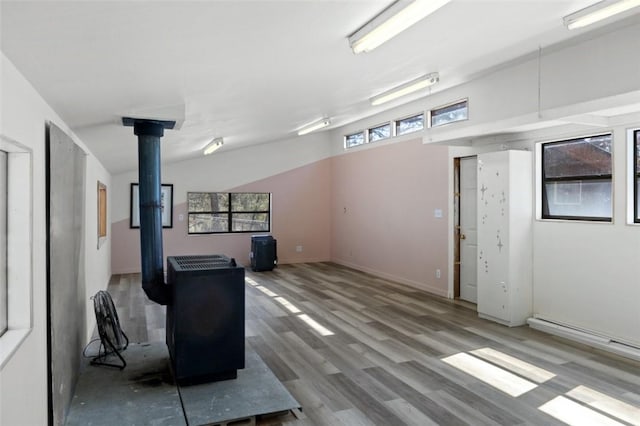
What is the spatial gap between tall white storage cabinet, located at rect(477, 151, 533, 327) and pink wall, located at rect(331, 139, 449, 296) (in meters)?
1.30

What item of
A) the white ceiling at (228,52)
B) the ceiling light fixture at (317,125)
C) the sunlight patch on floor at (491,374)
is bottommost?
the sunlight patch on floor at (491,374)

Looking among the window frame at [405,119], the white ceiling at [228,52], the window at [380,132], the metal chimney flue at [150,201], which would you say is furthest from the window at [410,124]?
the metal chimney flue at [150,201]

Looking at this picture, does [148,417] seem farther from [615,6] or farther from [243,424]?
[615,6]

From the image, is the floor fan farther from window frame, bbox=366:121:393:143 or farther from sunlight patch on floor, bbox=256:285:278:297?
window frame, bbox=366:121:393:143

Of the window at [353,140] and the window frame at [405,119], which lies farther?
the window at [353,140]

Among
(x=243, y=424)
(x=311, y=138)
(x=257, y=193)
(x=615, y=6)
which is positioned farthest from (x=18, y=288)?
(x=311, y=138)

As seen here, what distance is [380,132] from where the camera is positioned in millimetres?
8453

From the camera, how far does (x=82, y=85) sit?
252cm

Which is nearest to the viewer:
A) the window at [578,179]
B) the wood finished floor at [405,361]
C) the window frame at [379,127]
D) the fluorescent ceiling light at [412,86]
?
the wood finished floor at [405,361]

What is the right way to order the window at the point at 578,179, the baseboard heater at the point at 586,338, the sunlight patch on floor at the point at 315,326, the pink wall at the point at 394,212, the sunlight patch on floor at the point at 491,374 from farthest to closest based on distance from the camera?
the pink wall at the point at 394,212, the sunlight patch on floor at the point at 315,326, the window at the point at 578,179, the baseboard heater at the point at 586,338, the sunlight patch on floor at the point at 491,374

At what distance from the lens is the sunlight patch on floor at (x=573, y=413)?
2937 millimetres

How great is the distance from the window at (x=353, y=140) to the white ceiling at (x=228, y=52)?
415 cm

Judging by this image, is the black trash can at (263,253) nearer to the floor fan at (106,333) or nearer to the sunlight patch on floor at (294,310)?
the sunlight patch on floor at (294,310)

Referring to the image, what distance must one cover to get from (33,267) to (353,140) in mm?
7864
